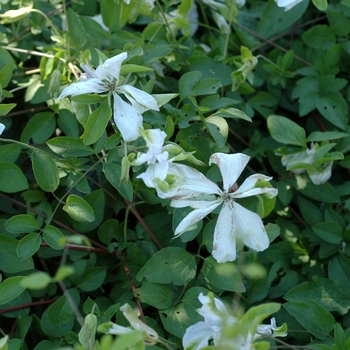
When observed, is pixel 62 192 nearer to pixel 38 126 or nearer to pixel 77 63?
pixel 38 126

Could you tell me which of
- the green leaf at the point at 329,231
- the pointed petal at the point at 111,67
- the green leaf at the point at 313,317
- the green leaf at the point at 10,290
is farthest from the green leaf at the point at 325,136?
the green leaf at the point at 10,290

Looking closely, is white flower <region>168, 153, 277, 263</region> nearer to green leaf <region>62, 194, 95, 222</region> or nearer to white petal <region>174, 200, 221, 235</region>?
white petal <region>174, 200, 221, 235</region>

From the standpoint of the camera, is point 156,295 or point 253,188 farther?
point 156,295

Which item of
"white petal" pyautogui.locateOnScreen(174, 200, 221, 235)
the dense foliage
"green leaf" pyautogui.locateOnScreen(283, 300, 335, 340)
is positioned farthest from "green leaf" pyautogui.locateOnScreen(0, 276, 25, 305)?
"green leaf" pyautogui.locateOnScreen(283, 300, 335, 340)

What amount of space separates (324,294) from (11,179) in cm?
54

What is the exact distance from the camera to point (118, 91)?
757mm

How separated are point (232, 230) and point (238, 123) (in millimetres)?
512

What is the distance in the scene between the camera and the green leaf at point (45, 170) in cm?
81

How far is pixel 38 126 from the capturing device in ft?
3.33

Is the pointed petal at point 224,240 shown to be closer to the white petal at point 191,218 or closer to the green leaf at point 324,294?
the white petal at point 191,218

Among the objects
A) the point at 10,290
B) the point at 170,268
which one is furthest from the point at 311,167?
the point at 10,290

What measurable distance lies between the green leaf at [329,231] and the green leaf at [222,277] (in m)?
0.22

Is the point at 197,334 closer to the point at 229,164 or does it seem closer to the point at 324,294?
the point at 229,164

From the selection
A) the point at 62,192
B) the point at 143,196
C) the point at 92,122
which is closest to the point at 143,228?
the point at 143,196
